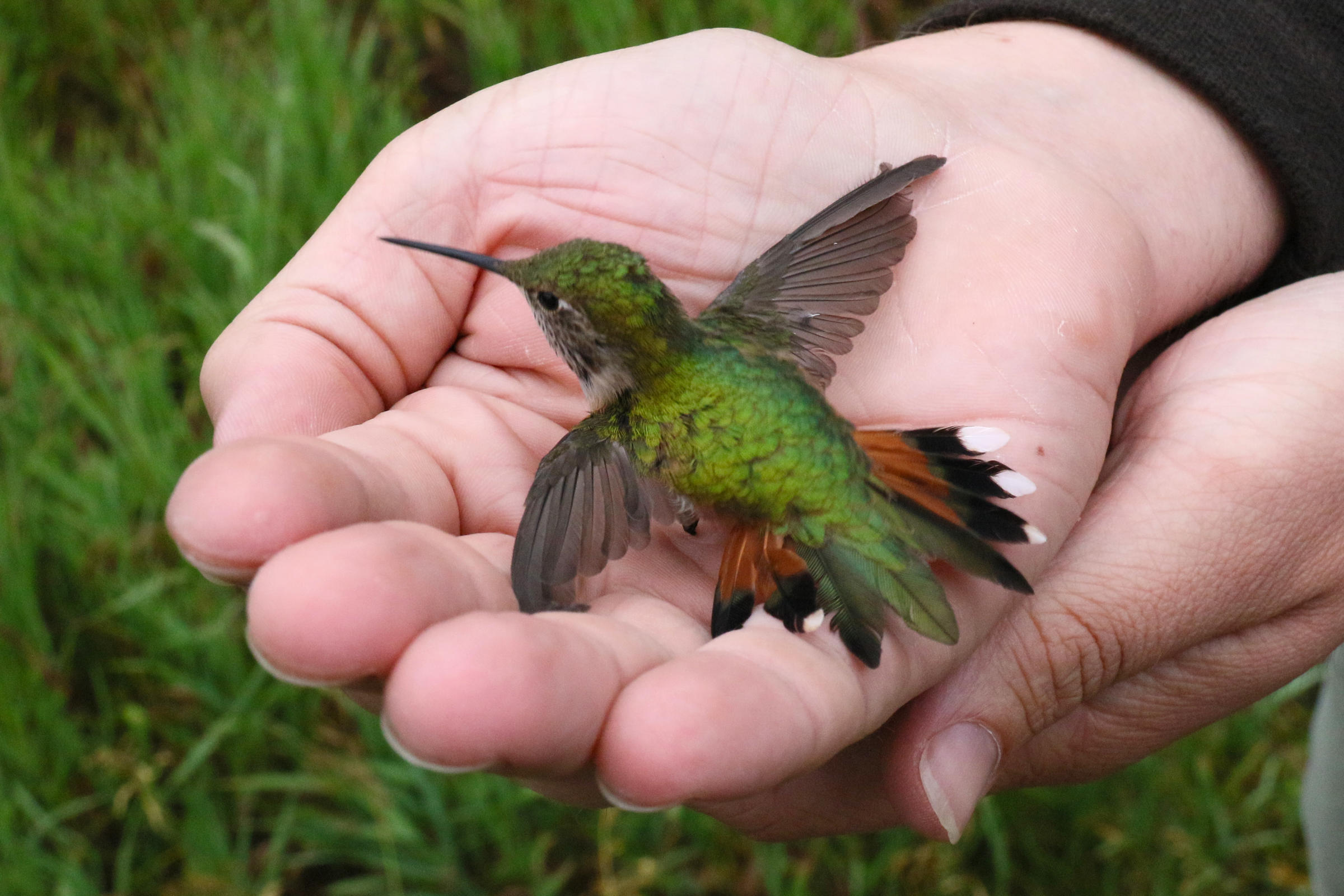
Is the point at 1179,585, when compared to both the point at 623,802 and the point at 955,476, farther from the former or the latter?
the point at 623,802

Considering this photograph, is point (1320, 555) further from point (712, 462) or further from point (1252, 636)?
point (712, 462)

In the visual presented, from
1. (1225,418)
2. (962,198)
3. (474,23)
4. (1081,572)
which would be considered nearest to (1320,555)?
(1225,418)

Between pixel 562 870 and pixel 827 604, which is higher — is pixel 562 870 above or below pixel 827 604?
below

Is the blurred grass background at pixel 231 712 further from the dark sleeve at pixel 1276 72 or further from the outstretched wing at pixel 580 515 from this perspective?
the dark sleeve at pixel 1276 72

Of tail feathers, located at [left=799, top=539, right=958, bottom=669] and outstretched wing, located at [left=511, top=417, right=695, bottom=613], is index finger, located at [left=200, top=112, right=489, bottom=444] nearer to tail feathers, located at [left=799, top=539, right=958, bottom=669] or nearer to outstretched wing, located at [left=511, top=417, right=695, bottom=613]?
outstretched wing, located at [left=511, top=417, right=695, bottom=613]

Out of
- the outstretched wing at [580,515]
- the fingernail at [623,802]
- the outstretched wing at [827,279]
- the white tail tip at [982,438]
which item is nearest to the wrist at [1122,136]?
the outstretched wing at [827,279]

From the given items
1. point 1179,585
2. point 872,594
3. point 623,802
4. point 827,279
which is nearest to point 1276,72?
point 827,279
